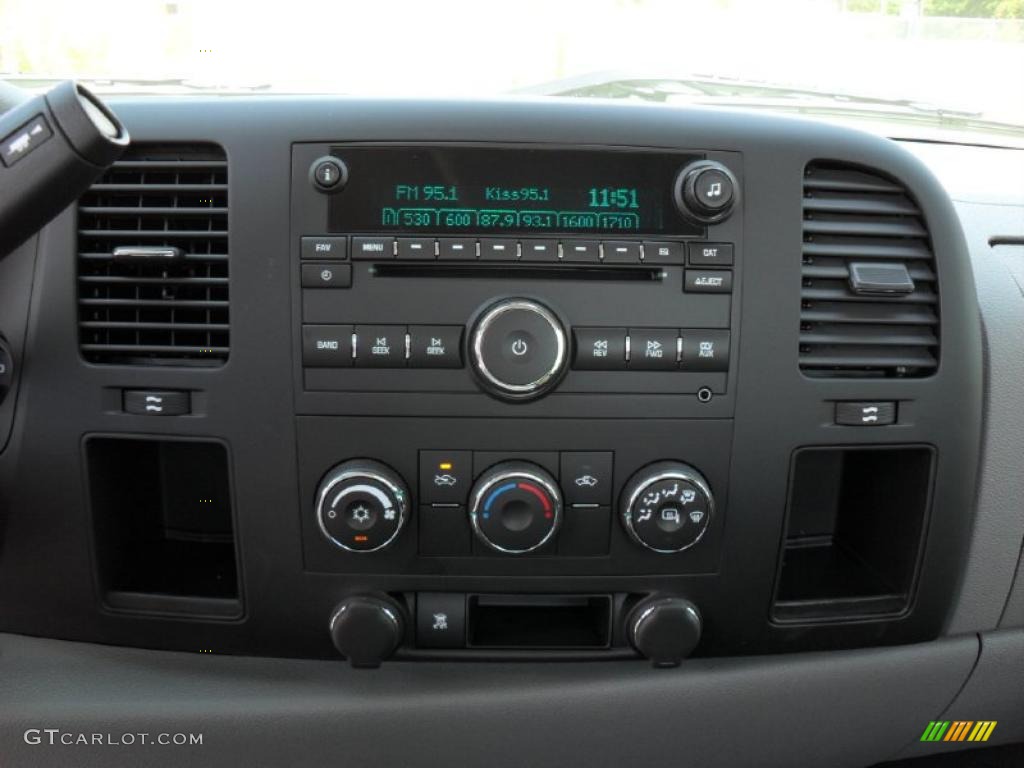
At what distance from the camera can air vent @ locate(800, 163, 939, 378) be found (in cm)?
141

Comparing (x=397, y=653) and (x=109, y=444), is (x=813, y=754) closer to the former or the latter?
(x=397, y=653)

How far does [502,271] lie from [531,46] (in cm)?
65

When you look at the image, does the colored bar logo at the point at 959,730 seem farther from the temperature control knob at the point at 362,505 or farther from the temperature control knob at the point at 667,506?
the temperature control knob at the point at 362,505

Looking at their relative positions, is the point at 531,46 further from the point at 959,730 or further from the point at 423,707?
the point at 959,730

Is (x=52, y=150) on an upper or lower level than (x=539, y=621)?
upper

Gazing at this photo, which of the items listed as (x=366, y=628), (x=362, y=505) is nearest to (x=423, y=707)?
(x=366, y=628)

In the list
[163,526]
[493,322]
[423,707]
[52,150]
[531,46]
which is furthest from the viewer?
[531,46]

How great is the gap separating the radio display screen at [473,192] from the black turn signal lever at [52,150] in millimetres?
363

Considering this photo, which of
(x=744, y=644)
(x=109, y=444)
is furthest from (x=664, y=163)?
(x=109, y=444)

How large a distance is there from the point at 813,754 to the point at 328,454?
948 mm

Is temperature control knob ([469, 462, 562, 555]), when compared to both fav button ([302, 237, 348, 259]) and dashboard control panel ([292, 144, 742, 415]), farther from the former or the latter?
fav button ([302, 237, 348, 259])

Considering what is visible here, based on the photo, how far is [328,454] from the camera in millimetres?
1374

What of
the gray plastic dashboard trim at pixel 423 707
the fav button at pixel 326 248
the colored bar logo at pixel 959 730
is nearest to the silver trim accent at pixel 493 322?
the fav button at pixel 326 248

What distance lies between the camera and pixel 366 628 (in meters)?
1.37
